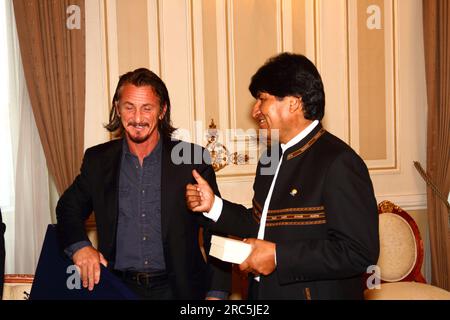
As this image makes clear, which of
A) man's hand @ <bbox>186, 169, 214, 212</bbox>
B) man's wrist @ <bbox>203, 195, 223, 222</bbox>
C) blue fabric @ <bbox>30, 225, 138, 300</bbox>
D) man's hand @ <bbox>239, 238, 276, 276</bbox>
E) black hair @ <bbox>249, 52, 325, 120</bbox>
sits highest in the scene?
black hair @ <bbox>249, 52, 325, 120</bbox>

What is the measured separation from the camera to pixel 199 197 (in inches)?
89.8

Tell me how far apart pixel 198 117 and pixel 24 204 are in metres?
1.48

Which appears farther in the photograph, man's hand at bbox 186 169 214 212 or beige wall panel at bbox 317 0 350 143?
beige wall panel at bbox 317 0 350 143

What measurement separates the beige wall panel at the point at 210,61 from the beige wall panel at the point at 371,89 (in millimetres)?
1356

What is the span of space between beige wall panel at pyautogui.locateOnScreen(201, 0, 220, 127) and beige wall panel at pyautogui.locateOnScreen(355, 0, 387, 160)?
1356mm

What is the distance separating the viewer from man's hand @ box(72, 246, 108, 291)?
2.19m

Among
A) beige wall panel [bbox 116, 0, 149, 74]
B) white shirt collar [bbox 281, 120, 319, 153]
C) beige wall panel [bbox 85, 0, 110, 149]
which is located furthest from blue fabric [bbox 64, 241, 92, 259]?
beige wall panel [bbox 116, 0, 149, 74]

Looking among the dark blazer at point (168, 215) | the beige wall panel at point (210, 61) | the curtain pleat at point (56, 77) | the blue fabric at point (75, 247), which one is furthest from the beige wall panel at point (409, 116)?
the blue fabric at point (75, 247)

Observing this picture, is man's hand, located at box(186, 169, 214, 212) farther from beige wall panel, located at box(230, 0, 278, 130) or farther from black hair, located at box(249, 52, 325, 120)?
beige wall panel, located at box(230, 0, 278, 130)

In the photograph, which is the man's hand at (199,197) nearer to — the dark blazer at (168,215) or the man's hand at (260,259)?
the dark blazer at (168,215)

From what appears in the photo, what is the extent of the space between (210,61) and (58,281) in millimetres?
2522

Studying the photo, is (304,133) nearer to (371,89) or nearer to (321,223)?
(321,223)

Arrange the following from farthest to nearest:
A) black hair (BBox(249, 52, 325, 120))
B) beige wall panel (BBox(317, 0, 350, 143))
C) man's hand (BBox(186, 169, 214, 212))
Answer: beige wall panel (BBox(317, 0, 350, 143)) → man's hand (BBox(186, 169, 214, 212)) → black hair (BBox(249, 52, 325, 120))
